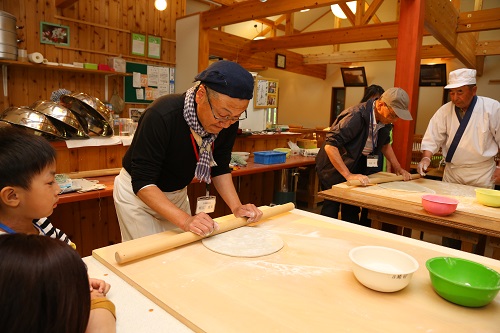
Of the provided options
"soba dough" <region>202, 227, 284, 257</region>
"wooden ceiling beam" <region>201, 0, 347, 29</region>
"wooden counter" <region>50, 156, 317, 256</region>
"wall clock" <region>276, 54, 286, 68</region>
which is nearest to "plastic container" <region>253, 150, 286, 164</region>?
"wooden counter" <region>50, 156, 317, 256</region>

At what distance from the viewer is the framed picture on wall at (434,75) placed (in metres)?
7.81

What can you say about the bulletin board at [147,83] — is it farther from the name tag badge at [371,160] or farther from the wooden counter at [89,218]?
the name tag badge at [371,160]

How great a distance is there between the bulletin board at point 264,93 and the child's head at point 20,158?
3797mm

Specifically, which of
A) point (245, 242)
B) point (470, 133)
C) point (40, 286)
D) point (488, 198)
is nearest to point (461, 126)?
point (470, 133)

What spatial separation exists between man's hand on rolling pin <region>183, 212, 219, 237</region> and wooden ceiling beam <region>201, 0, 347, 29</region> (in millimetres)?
3536

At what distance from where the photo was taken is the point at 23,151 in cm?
97

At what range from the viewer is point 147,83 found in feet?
19.0

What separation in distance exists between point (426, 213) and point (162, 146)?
1.39 meters

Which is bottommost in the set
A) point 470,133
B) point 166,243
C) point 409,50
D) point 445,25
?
point 166,243

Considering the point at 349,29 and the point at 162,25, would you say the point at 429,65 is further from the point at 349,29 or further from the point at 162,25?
the point at 162,25

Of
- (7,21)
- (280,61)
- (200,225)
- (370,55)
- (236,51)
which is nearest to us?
(200,225)

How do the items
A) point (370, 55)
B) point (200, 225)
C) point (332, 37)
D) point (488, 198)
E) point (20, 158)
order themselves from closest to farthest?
1. point (20, 158)
2. point (200, 225)
3. point (488, 198)
4. point (332, 37)
5. point (370, 55)

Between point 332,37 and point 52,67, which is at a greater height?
point 332,37

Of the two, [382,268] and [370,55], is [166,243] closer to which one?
[382,268]
